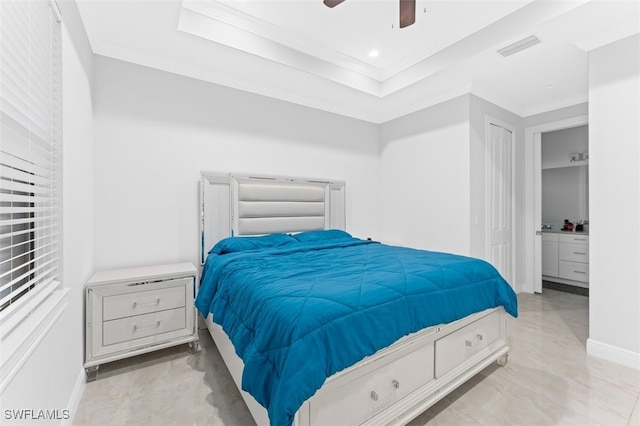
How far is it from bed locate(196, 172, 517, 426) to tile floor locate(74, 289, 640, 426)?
0.16 metres

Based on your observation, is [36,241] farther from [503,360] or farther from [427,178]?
[427,178]

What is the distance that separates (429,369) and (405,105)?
337cm

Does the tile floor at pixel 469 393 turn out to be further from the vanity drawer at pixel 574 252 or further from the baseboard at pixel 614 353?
the vanity drawer at pixel 574 252

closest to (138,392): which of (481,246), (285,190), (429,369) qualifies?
(429,369)

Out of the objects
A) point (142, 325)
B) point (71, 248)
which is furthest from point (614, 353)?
point (71, 248)

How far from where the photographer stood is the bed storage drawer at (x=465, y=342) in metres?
1.83

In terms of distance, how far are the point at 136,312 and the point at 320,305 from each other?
1.68 m

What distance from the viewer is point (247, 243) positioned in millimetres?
2865

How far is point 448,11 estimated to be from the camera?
2576 mm

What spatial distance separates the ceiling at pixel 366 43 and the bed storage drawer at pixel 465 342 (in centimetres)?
236

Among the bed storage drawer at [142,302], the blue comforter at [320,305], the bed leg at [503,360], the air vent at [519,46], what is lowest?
the bed leg at [503,360]

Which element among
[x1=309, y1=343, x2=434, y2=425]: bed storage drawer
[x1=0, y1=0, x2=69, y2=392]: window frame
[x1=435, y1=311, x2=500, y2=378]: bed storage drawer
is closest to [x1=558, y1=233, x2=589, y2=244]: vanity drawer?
[x1=435, y1=311, x2=500, y2=378]: bed storage drawer

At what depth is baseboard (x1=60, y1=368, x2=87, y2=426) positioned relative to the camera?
1.68 meters

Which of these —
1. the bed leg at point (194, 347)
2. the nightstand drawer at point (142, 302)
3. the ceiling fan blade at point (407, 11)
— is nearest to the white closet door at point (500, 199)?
the ceiling fan blade at point (407, 11)
